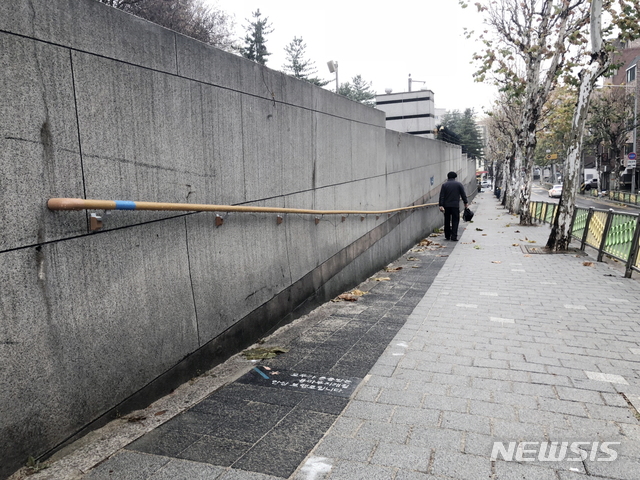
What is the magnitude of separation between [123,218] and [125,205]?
207 millimetres

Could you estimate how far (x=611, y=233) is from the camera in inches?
398

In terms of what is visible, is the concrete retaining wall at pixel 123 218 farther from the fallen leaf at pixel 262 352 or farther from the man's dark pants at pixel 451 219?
the man's dark pants at pixel 451 219

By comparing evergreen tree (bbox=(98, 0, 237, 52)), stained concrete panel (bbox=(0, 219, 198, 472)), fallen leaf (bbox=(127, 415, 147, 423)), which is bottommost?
fallen leaf (bbox=(127, 415, 147, 423))

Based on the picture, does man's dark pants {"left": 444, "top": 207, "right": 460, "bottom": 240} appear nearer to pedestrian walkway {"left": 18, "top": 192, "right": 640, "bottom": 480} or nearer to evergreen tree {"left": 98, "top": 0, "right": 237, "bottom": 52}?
pedestrian walkway {"left": 18, "top": 192, "right": 640, "bottom": 480}

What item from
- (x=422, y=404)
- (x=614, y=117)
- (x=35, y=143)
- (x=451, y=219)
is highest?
(x=614, y=117)

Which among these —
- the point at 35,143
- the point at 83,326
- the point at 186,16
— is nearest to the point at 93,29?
the point at 35,143

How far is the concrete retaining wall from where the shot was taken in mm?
2592

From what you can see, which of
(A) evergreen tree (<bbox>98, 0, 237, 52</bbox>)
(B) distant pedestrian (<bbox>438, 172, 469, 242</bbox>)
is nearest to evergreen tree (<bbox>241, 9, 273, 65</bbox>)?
(A) evergreen tree (<bbox>98, 0, 237, 52</bbox>)

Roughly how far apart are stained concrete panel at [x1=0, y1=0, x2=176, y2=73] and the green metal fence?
7980 mm

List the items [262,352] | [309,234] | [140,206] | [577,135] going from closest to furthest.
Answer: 1. [140,206]
2. [262,352]
3. [309,234]
4. [577,135]

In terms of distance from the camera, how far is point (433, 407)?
3498mm

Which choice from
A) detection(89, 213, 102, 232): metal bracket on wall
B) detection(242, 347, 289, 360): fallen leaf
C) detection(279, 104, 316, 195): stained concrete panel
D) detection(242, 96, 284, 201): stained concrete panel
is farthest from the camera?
detection(279, 104, 316, 195): stained concrete panel

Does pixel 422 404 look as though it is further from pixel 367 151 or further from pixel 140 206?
pixel 367 151

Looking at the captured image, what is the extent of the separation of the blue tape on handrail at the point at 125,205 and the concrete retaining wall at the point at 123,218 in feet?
0.45
